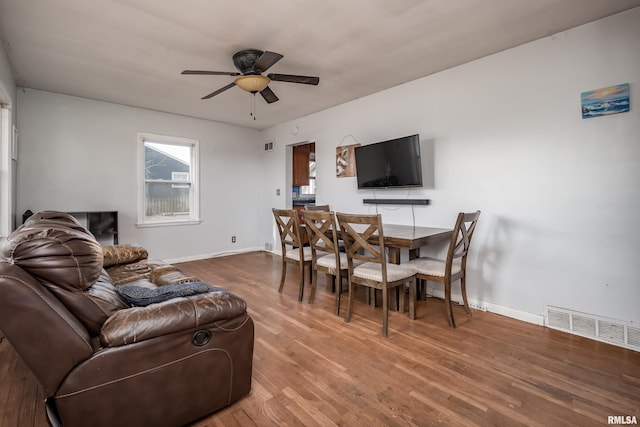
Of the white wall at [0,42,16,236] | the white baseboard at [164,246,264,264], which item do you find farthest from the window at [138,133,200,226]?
the white wall at [0,42,16,236]

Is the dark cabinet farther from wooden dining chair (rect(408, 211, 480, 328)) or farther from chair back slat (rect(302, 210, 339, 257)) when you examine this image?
wooden dining chair (rect(408, 211, 480, 328))

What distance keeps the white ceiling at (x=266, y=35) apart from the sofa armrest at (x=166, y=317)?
205cm

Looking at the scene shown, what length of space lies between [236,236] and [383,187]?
3.27 m

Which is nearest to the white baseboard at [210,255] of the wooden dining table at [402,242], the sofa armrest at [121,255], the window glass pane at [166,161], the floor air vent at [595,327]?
the window glass pane at [166,161]

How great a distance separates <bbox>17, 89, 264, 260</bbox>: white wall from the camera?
3816 millimetres

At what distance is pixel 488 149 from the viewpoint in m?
2.94

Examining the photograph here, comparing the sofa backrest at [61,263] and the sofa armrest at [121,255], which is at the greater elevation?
the sofa backrest at [61,263]

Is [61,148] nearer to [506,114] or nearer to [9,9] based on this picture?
[9,9]

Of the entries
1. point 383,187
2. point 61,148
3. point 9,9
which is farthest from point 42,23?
point 383,187

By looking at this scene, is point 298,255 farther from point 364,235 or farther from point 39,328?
point 39,328

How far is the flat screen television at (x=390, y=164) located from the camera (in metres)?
3.31

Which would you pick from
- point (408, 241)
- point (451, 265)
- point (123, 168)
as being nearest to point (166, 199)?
point (123, 168)

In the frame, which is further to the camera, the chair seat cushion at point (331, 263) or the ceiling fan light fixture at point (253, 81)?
the chair seat cushion at point (331, 263)

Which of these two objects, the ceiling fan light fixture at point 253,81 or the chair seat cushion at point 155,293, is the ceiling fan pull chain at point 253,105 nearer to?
the ceiling fan light fixture at point 253,81
